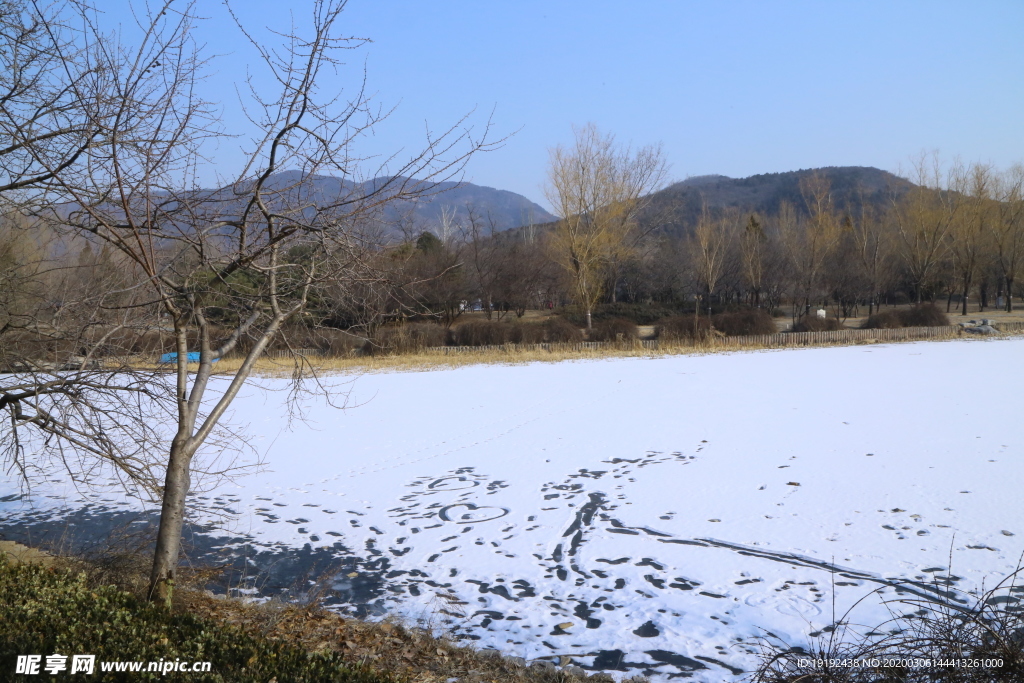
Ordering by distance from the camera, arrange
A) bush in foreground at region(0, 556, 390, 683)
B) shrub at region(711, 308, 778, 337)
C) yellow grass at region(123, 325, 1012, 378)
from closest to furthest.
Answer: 1. bush in foreground at region(0, 556, 390, 683)
2. yellow grass at region(123, 325, 1012, 378)
3. shrub at region(711, 308, 778, 337)

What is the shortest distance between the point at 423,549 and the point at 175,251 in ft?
10.5

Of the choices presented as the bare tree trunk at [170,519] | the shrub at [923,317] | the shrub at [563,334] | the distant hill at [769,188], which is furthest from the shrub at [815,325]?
the distant hill at [769,188]

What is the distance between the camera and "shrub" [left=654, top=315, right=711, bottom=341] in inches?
1039

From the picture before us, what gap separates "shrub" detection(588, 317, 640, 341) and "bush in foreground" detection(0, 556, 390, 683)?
22.7 metres

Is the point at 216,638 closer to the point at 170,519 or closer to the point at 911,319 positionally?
the point at 170,519

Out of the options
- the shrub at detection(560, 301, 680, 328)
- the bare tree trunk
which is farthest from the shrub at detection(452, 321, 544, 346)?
the bare tree trunk

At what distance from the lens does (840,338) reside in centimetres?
2741

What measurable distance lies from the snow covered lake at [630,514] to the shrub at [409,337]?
10.9 m

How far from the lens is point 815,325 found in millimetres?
30312

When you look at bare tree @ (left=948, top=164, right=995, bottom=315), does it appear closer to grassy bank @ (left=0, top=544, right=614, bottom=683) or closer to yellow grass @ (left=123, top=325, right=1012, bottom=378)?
yellow grass @ (left=123, top=325, right=1012, bottom=378)

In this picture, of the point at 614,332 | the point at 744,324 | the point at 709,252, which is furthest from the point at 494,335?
the point at 709,252

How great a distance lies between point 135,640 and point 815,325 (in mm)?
30670

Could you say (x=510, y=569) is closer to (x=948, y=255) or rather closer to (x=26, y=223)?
(x=26, y=223)

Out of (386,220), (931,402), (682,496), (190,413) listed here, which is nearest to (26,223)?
(190,413)
